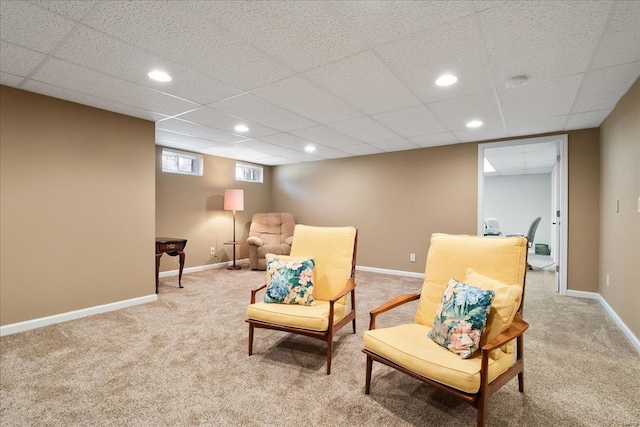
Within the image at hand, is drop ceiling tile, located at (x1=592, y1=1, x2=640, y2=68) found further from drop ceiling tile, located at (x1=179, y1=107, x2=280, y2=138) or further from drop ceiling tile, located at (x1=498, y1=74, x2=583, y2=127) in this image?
drop ceiling tile, located at (x1=179, y1=107, x2=280, y2=138)

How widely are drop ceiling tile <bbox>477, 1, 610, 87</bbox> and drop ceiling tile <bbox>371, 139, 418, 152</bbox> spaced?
244 centimetres

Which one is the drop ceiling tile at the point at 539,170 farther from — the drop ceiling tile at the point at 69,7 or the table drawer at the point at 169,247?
the drop ceiling tile at the point at 69,7

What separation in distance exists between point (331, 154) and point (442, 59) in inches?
148

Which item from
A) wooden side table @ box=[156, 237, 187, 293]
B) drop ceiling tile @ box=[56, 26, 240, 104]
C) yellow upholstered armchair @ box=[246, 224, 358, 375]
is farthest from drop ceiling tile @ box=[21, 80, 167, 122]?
yellow upholstered armchair @ box=[246, 224, 358, 375]

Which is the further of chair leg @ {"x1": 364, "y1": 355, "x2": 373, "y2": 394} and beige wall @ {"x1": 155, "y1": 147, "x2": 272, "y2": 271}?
beige wall @ {"x1": 155, "y1": 147, "x2": 272, "y2": 271}

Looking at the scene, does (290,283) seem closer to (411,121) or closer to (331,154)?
(411,121)

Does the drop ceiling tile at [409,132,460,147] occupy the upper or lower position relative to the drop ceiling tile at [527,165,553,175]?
lower

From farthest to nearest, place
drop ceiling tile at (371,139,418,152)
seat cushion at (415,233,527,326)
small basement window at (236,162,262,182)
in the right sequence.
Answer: small basement window at (236,162,262,182), drop ceiling tile at (371,139,418,152), seat cushion at (415,233,527,326)

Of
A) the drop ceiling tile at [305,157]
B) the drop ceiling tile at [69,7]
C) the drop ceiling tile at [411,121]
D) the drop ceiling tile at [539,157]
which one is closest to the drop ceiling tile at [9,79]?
the drop ceiling tile at [69,7]

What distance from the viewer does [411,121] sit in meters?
3.77

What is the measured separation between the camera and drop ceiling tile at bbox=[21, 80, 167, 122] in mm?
2770

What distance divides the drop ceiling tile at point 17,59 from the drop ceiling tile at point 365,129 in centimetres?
282

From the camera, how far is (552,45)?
2.02 meters

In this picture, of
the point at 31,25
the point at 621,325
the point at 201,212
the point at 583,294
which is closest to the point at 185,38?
the point at 31,25
